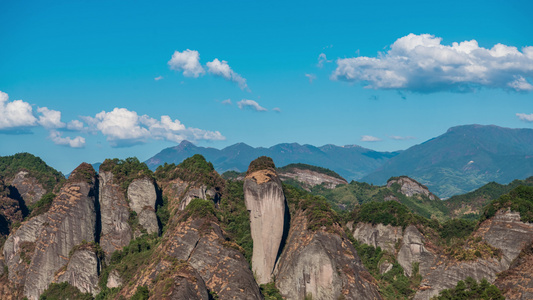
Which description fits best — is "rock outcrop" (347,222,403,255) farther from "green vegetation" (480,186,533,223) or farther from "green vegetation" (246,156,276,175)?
"green vegetation" (246,156,276,175)

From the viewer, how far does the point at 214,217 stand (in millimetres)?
76250

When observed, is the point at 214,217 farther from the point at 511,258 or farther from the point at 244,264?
the point at 511,258

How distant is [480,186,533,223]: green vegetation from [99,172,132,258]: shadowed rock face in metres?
59.2

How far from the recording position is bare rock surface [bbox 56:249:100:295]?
3103 inches

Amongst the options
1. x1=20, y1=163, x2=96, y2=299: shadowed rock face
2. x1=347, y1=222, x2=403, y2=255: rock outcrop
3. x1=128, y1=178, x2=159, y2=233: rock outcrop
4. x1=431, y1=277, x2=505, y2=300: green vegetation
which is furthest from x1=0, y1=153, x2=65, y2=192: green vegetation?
x1=431, y1=277, x2=505, y2=300: green vegetation

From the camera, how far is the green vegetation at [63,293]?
254 feet

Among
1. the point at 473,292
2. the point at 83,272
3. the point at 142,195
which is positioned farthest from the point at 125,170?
the point at 473,292

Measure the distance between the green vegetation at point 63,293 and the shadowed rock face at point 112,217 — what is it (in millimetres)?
8231

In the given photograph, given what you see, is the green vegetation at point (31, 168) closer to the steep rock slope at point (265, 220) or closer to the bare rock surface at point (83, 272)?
the bare rock surface at point (83, 272)

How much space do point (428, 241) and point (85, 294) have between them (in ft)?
192

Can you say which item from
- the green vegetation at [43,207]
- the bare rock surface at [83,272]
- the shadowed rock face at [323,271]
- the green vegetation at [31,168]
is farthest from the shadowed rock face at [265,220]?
the green vegetation at [31,168]

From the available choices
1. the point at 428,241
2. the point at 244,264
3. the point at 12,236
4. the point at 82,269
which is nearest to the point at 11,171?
the point at 12,236

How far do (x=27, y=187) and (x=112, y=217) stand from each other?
60512 mm

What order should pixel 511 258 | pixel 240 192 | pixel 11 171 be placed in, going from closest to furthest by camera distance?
pixel 511 258
pixel 240 192
pixel 11 171
